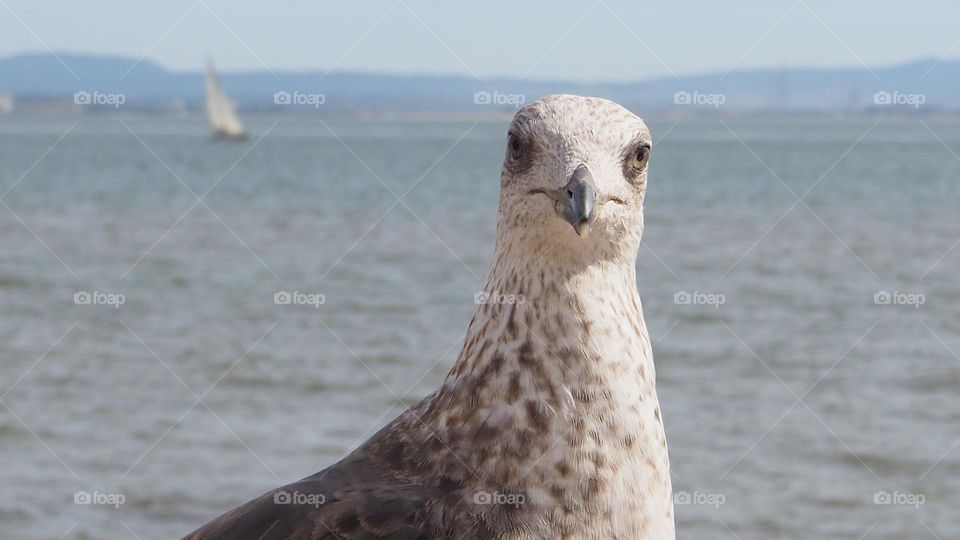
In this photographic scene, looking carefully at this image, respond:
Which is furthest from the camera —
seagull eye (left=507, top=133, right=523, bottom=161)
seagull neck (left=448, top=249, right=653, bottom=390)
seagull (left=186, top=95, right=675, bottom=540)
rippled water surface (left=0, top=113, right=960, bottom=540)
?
→ rippled water surface (left=0, top=113, right=960, bottom=540)

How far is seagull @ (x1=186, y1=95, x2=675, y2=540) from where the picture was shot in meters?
3.05

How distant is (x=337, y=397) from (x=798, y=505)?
4.16m

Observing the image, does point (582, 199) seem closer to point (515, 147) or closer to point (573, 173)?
point (573, 173)

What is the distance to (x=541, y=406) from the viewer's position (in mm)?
3146

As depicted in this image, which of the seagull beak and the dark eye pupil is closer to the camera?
the seagull beak

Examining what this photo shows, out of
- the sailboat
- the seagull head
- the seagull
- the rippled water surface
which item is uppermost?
the sailboat

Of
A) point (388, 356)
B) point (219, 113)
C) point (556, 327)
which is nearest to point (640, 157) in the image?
point (556, 327)

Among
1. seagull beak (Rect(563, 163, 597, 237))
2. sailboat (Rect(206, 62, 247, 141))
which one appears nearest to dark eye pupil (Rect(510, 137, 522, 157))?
seagull beak (Rect(563, 163, 597, 237))

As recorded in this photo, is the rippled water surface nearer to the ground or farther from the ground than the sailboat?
nearer to the ground

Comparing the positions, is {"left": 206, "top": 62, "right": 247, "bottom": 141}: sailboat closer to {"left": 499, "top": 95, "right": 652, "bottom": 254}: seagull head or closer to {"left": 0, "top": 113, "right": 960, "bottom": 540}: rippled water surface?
{"left": 0, "top": 113, "right": 960, "bottom": 540}: rippled water surface

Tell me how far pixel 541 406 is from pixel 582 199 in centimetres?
50

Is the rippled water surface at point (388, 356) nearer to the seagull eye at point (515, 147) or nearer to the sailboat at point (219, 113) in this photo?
the seagull eye at point (515, 147)

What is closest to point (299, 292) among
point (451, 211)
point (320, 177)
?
point (451, 211)

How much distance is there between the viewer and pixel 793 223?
1105 inches
